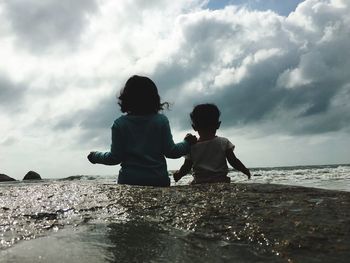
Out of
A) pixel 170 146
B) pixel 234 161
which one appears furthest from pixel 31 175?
pixel 170 146

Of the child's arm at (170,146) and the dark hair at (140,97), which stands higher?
the dark hair at (140,97)

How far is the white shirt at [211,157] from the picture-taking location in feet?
17.6

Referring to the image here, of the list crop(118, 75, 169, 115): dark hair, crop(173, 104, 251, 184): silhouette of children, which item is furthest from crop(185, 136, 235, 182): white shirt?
crop(118, 75, 169, 115): dark hair

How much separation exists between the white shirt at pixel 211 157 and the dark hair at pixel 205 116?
0.24 meters

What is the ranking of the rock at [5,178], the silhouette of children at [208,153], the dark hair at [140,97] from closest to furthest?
the dark hair at [140,97] < the silhouette of children at [208,153] < the rock at [5,178]

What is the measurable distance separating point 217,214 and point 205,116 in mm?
2937

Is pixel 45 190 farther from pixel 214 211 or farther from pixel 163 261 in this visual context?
pixel 163 261

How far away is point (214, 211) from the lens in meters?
2.69

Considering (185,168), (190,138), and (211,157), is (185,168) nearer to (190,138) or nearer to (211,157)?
(211,157)

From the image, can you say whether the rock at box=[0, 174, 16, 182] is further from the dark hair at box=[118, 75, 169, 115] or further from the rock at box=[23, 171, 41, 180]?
the dark hair at box=[118, 75, 169, 115]

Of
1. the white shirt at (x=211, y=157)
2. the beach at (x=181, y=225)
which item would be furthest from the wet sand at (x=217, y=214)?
the white shirt at (x=211, y=157)

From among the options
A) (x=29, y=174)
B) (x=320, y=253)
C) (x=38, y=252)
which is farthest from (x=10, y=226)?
(x=29, y=174)

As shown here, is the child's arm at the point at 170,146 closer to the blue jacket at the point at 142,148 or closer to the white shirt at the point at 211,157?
the blue jacket at the point at 142,148

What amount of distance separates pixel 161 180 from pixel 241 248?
2.62m
